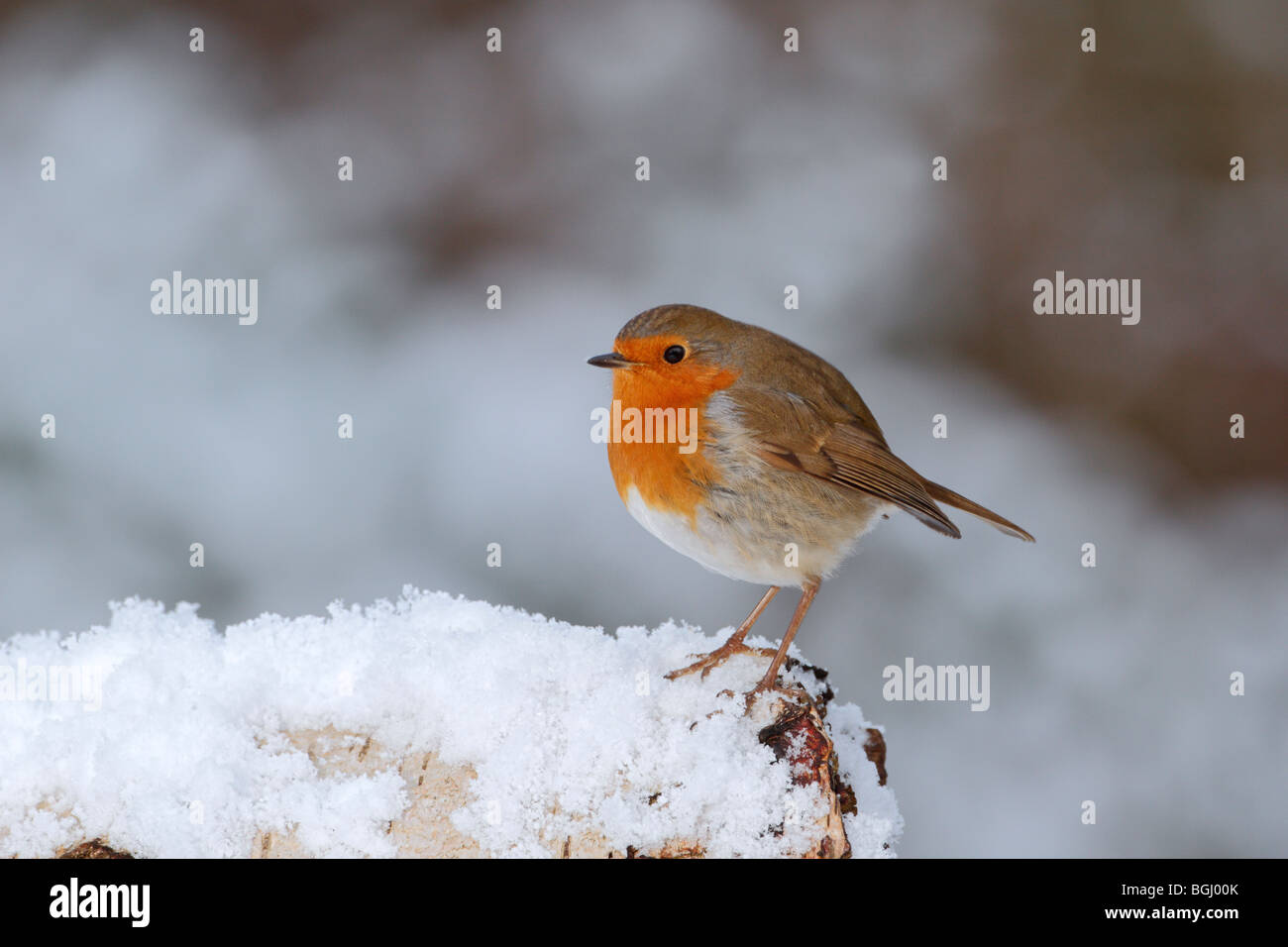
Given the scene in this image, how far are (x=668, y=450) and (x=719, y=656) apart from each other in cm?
45

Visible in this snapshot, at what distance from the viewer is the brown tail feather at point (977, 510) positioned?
110 inches

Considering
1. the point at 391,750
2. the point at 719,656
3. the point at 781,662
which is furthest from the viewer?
the point at 719,656

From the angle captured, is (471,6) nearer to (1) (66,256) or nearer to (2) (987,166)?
(1) (66,256)

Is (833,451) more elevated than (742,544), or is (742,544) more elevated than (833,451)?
(833,451)

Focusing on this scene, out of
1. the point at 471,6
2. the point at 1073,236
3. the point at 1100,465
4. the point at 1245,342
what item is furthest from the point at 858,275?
the point at 471,6

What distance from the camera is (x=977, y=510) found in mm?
2836

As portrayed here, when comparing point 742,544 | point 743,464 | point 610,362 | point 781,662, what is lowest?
point 781,662

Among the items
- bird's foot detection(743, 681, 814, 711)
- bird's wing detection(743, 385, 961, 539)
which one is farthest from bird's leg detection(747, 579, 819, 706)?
bird's wing detection(743, 385, 961, 539)

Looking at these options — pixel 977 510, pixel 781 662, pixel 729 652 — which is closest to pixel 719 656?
pixel 729 652

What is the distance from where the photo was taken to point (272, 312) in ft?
13.7

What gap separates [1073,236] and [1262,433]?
3.23 ft

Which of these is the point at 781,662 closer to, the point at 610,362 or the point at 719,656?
the point at 719,656

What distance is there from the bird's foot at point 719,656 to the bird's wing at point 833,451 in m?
0.40

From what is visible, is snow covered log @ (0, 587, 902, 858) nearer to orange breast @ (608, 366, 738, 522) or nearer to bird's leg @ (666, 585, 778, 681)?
bird's leg @ (666, 585, 778, 681)
